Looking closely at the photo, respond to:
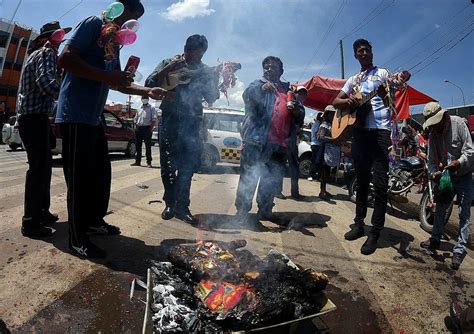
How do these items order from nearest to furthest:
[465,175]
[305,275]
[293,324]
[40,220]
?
[293,324], [305,275], [40,220], [465,175]

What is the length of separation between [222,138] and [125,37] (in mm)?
7151

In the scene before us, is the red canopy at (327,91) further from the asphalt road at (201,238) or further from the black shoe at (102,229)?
the black shoe at (102,229)

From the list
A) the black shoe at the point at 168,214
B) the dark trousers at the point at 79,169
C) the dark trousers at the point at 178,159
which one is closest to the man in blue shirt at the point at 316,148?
the dark trousers at the point at 178,159

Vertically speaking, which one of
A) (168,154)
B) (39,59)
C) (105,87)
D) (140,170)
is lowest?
(140,170)

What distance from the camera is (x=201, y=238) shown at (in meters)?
3.75

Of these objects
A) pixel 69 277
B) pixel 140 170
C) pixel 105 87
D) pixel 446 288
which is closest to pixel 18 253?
pixel 69 277

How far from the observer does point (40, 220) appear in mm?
3414

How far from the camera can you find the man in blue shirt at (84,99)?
2.68 meters

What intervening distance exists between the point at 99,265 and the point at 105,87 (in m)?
1.62

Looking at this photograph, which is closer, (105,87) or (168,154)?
(105,87)

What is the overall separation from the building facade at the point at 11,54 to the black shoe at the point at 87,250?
134 ft

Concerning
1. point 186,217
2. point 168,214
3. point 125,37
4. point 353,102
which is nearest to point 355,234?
point 353,102

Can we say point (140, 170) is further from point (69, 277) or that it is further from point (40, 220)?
point (69, 277)

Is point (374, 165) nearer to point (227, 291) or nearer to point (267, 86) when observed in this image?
point (267, 86)
